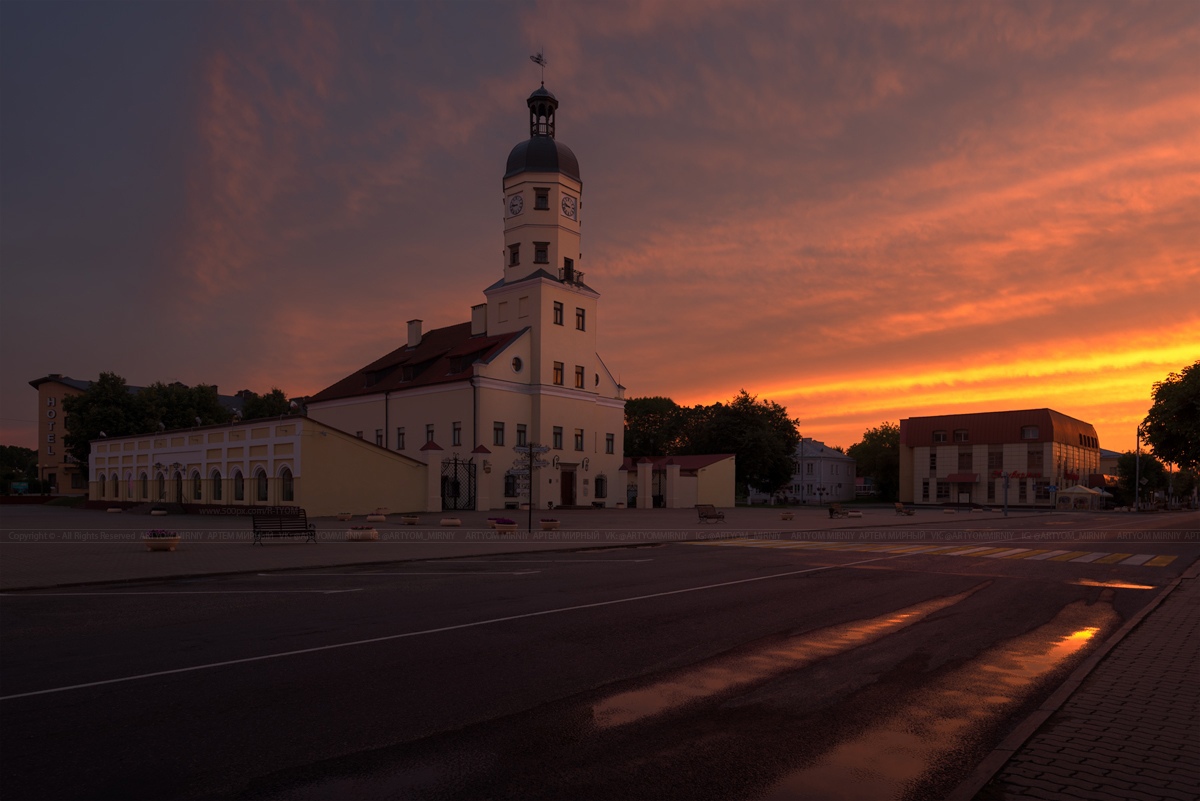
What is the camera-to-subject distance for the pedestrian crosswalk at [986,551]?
20.4 metres

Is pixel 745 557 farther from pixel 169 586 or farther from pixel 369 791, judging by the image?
pixel 369 791

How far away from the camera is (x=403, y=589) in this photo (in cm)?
1389

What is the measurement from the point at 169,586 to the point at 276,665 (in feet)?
26.4

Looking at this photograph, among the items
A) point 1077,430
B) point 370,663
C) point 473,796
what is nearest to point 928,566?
point 370,663

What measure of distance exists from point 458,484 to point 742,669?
41860 millimetres

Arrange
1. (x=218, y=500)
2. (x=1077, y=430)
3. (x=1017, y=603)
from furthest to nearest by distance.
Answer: (x=1077, y=430) < (x=218, y=500) < (x=1017, y=603)

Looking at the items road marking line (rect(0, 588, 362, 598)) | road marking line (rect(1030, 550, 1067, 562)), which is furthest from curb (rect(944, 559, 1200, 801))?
road marking line (rect(1030, 550, 1067, 562))

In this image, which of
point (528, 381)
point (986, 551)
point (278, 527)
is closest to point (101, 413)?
point (528, 381)

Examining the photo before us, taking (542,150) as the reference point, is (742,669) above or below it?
below

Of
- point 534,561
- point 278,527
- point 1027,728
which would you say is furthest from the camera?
point 278,527

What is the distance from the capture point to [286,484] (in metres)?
39.5

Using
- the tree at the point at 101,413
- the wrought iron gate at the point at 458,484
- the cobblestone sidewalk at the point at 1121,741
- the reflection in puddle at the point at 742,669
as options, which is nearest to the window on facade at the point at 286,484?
the wrought iron gate at the point at 458,484

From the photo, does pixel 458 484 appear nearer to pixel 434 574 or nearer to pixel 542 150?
pixel 542 150

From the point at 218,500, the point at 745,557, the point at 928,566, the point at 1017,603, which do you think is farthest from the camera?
the point at 218,500
